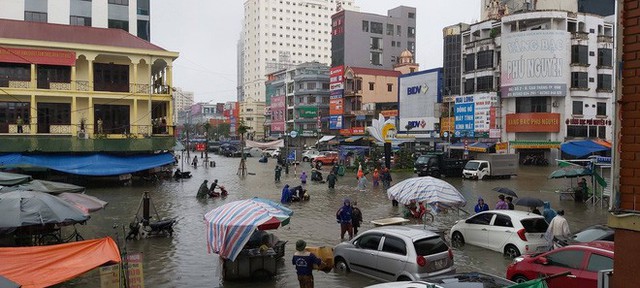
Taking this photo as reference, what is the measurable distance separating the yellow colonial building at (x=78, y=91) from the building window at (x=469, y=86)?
120 ft

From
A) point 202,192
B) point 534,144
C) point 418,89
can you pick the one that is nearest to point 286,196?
point 202,192

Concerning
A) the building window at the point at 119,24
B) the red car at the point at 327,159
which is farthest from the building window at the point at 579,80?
the building window at the point at 119,24

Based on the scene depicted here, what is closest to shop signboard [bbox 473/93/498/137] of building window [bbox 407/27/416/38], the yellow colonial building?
the yellow colonial building

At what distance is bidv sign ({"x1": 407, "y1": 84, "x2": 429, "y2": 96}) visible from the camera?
225 feet

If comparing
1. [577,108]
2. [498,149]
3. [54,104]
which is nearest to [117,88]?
[54,104]

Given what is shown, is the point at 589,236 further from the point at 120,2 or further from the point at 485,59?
the point at 485,59

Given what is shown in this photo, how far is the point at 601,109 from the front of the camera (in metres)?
58.5

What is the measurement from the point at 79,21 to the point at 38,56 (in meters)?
11.0

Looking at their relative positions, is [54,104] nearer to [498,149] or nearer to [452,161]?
[452,161]

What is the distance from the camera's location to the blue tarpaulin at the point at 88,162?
33.5m

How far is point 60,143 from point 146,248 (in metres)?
22.1

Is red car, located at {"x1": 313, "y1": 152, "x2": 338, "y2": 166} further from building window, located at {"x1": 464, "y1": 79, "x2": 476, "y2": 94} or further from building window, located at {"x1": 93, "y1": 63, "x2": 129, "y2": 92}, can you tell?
building window, located at {"x1": 93, "y1": 63, "x2": 129, "y2": 92}

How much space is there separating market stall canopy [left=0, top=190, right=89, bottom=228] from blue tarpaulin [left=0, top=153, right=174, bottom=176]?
21023mm

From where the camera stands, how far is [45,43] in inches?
1437
